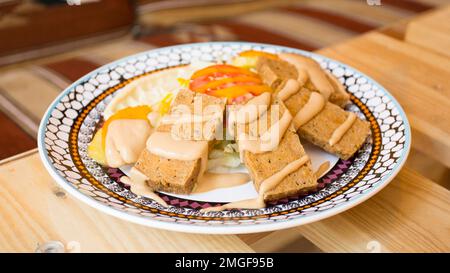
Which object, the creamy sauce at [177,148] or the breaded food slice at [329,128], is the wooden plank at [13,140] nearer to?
the creamy sauce at [177,148]

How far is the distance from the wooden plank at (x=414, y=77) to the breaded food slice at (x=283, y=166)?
39 centimetres

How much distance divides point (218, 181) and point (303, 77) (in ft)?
1.32

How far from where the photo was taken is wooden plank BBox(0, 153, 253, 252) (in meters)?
0.94

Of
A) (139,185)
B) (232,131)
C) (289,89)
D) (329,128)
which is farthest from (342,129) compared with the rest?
(139,185)

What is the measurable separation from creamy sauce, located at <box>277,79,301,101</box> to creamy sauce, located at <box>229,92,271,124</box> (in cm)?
7

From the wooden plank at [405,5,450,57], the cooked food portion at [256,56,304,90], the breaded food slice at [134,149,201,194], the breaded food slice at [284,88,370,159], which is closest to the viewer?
the breaded food slice at [134,149,201,194]

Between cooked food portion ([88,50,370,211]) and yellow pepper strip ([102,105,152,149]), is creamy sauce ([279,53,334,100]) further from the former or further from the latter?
yellow pepper strip ([102,105,152,149])

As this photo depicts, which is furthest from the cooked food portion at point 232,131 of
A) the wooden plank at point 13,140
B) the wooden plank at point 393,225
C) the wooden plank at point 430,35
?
the wooden plank at point 430,35

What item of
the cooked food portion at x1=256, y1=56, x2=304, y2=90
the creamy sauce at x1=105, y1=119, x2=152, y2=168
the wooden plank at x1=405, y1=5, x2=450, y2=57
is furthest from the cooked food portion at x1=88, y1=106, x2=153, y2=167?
the wooden plank at x1=405, y1=5, x2=450, y2=57

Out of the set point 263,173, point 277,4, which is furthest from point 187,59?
point 277,4

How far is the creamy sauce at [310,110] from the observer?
1142 millimetres

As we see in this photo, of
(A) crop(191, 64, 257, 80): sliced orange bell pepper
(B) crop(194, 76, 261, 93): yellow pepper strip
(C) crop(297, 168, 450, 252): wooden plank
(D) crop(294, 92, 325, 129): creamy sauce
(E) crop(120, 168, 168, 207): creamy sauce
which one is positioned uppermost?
(A) crop(191, 64, 257, 80): sliced orange bell pepper

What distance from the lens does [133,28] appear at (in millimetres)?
2379

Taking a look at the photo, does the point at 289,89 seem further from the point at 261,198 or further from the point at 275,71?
the point at 261,198
